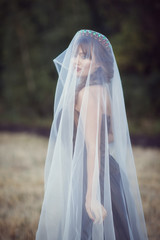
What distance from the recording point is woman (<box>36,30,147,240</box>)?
5.18ft

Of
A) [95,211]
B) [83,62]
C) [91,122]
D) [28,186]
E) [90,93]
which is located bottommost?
[28,186]

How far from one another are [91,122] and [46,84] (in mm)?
9997

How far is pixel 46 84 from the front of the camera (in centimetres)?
1130

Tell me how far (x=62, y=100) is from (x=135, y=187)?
0.85m

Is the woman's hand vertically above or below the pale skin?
below

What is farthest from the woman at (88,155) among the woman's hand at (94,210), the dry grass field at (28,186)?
the dry grass field at (28,186)

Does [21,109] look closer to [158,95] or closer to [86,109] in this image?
[158,95]

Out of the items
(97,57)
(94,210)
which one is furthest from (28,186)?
(97,57)

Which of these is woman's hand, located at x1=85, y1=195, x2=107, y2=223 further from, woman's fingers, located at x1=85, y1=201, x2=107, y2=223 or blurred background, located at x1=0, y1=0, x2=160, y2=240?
blurred background, located at x1=0, y1=0, x2=160, y2=240

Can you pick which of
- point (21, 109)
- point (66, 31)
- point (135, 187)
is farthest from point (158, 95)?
point (135, 187)

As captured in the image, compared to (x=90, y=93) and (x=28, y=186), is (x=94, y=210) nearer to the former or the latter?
(x=90, y=93)

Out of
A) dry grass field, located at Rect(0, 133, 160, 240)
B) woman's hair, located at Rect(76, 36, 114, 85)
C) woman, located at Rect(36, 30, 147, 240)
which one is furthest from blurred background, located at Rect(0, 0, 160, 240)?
woman's hair, located at Rect(76, 36, 114, 85)

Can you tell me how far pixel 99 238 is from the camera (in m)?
1.54

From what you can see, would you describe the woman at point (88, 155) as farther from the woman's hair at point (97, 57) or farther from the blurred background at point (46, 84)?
the blurred background at point (46, 84)
